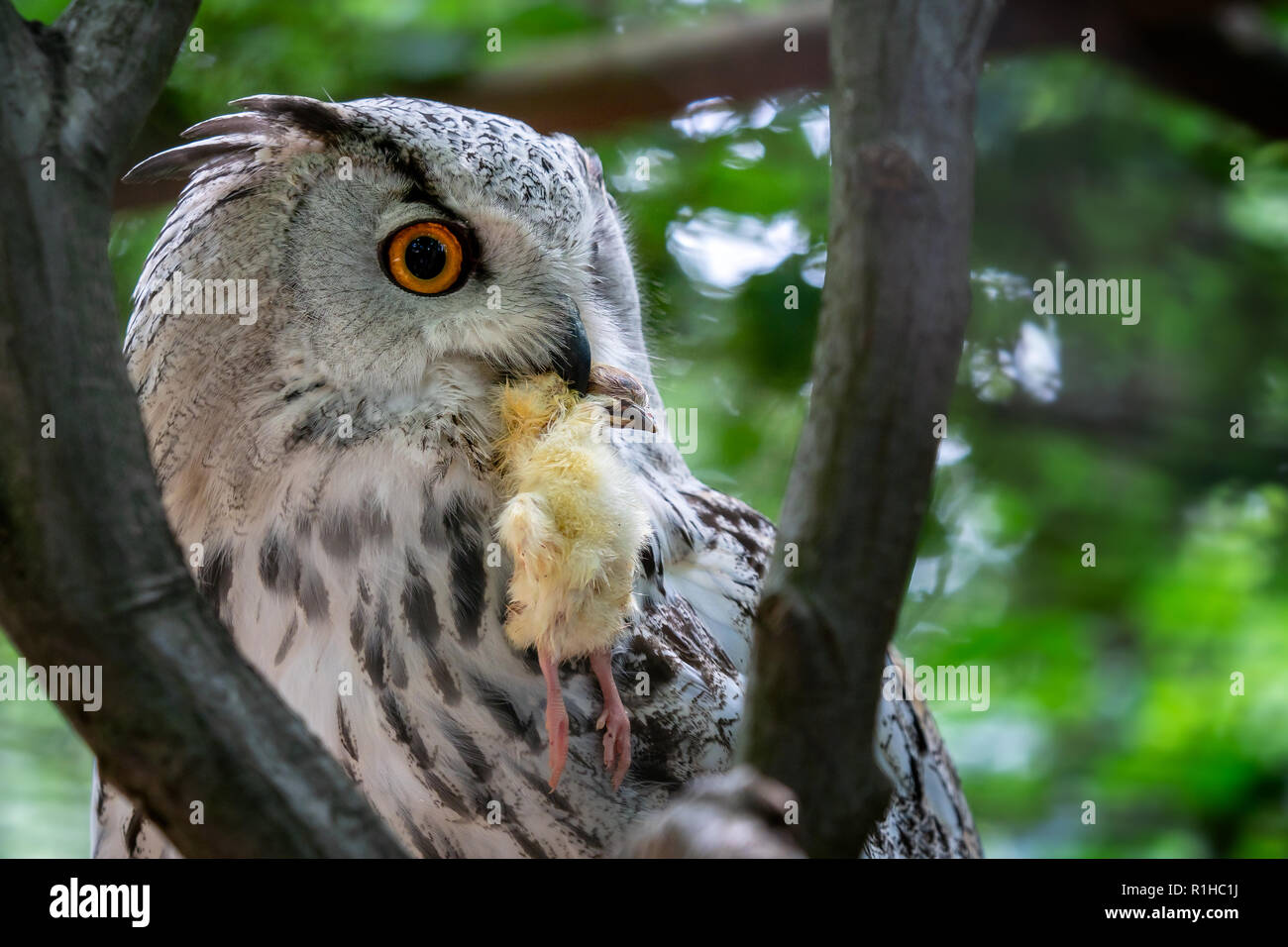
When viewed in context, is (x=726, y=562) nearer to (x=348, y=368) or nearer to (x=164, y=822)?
(x=348, y=368)

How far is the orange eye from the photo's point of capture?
173cm

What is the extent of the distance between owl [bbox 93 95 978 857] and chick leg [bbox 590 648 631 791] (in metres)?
0.06

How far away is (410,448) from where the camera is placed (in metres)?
1.69

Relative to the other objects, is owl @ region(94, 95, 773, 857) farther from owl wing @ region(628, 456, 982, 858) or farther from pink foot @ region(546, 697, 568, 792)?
pink foot @ region(546, 697, 568, 792)

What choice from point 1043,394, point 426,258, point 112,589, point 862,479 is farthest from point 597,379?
point 1043,394

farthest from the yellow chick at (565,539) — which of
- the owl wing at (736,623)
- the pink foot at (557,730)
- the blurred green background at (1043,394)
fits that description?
the blurred green background at (1043,394)

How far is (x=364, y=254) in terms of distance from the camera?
172 cm

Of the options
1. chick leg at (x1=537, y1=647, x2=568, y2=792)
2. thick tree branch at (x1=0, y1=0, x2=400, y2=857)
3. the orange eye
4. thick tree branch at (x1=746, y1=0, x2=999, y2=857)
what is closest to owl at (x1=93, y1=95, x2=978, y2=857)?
the orange eye

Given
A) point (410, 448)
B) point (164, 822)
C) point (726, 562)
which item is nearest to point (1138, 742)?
point (726, 562)

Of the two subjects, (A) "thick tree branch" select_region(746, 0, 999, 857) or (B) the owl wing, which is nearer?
(A) "thick tree branch" select_region(746, 0, 999, 857)

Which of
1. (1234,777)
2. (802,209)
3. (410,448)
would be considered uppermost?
(802,209)

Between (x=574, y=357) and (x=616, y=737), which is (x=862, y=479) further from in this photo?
(x=574, y=357)

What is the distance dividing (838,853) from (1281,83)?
280 cm
